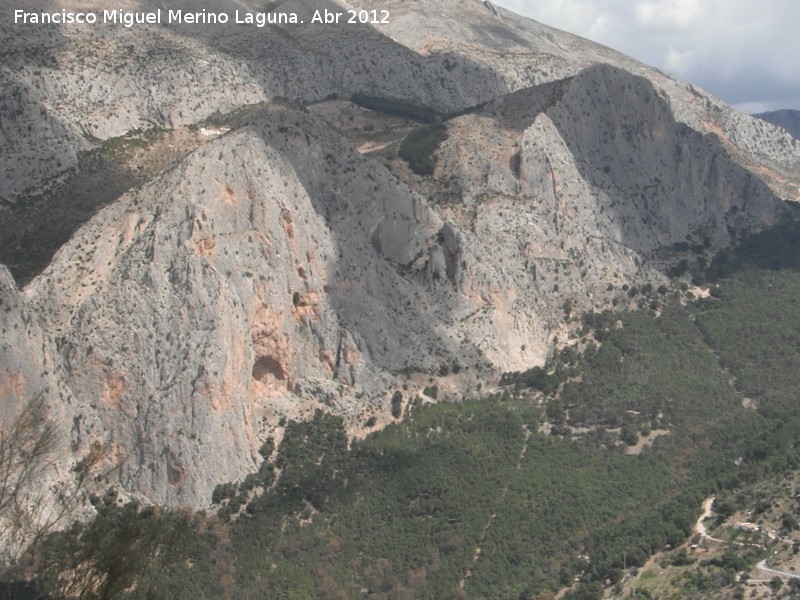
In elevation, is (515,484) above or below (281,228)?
below

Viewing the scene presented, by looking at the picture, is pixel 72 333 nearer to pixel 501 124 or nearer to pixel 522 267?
pixel 522 267

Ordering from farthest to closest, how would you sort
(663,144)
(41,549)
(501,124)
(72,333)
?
(663,144), (501,124), (72,333), (41,549)

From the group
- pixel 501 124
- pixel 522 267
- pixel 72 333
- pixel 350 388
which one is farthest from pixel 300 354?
pixel 501 124

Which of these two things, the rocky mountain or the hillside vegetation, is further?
the rocky mountain

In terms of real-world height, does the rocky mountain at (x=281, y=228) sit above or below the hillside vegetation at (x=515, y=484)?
above

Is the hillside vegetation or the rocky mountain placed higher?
the rocky mountain

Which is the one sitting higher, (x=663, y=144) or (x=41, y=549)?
(x=663, y=144)

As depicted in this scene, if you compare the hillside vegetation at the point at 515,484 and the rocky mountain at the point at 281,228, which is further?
the rocky mountain at the point at 281,228

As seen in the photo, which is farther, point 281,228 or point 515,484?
point 281,228
